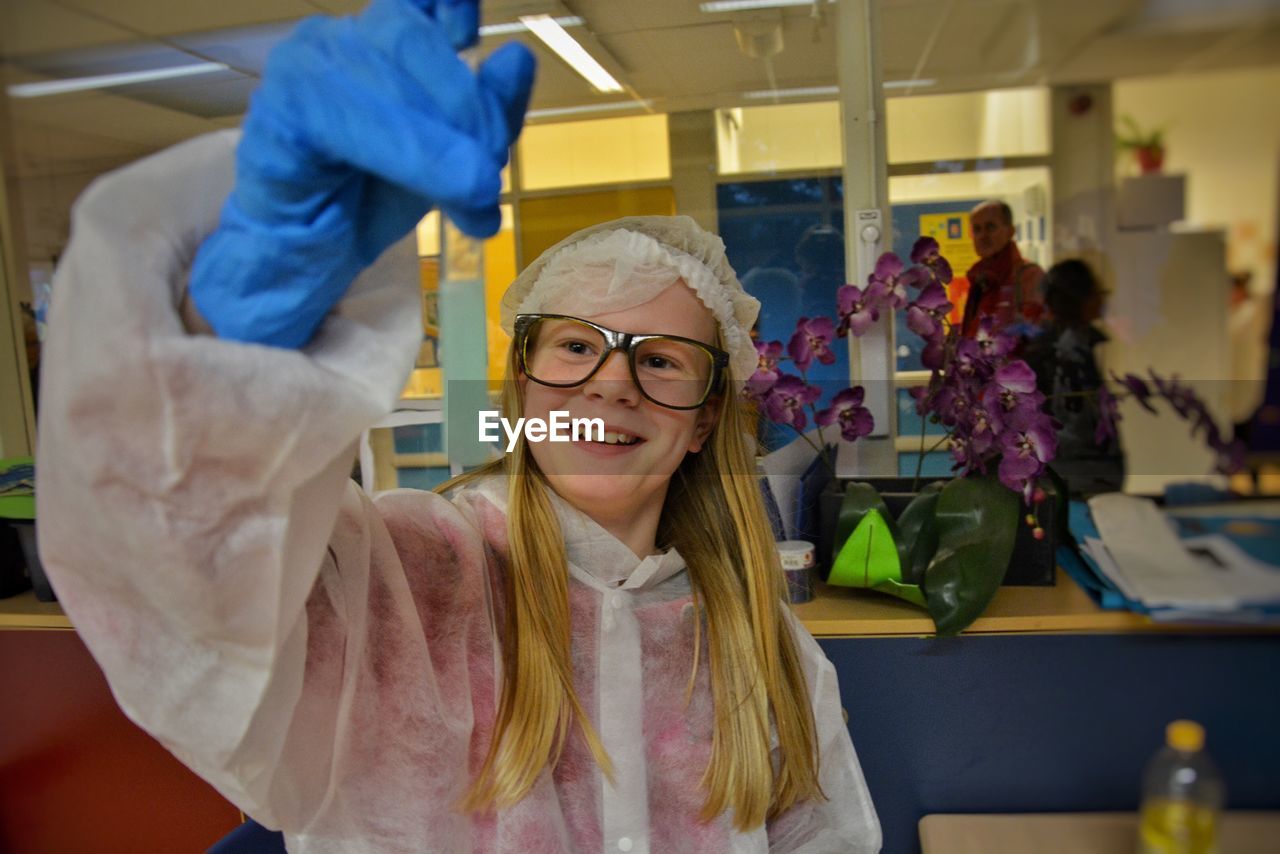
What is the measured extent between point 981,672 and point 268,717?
48cm

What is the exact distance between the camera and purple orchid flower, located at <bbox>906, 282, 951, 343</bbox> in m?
0.53

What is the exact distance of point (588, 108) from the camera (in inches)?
18.0

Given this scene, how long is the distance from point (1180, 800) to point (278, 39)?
65 centimetres

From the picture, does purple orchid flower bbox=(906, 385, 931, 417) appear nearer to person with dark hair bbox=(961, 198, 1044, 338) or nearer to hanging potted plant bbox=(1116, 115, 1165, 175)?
person with dark hair bbox=(961, 198, 1044, 338)

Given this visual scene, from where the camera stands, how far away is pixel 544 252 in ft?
1.53

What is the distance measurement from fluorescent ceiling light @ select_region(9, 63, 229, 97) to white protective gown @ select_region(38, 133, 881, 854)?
0.23 metres

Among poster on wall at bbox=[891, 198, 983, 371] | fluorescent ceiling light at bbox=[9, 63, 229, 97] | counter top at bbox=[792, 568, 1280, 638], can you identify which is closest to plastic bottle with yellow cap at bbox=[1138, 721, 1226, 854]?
counter top at bbox=[792, 568, 1280, 638]

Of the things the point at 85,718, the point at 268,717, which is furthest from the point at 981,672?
the point at 85,718

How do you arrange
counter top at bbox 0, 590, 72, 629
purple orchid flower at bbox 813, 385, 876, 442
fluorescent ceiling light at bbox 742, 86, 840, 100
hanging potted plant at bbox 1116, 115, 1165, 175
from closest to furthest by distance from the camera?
1. hanging potted plant at bbox 1116, 115, 1165, 175
2. fluorescent ceiling light at bbox 742, 86, 840, 100
3. purple orchid flower at bbox 813, 385, 876, 442
4. counter top at bbox 0, 590, 72, 629

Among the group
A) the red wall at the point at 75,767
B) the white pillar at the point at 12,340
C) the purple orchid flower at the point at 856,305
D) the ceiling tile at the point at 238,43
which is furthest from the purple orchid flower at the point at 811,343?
the red wall at the point at 75,767

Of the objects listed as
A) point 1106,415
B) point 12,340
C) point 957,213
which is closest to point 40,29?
point 12,340

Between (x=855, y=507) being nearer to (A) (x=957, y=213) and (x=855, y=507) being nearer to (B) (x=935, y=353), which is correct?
(B) (x=935, y=353)

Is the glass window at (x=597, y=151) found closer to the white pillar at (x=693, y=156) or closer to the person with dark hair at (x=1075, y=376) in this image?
the white pillar at (x=693, y=156)

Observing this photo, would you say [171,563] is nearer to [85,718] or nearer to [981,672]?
[981,672]
